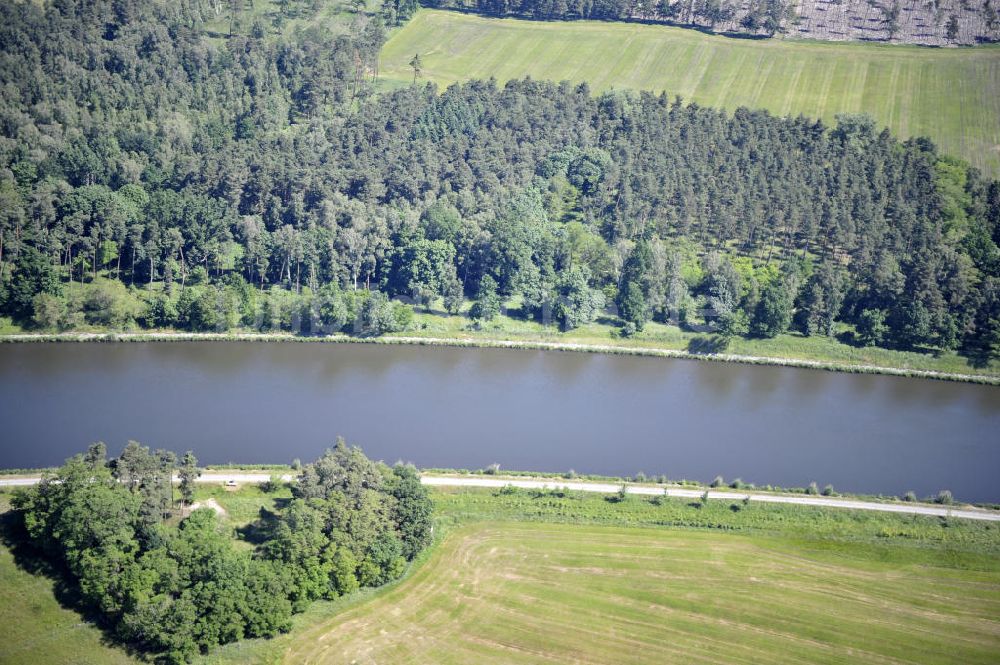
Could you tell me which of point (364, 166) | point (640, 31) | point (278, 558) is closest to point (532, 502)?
point (278, 558)

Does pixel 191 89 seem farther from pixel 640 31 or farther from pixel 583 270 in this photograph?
pixel 640 31

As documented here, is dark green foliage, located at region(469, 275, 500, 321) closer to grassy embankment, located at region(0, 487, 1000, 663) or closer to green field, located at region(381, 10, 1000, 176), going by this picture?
grassy embankment, located at region(0, 487, 1000, 663)

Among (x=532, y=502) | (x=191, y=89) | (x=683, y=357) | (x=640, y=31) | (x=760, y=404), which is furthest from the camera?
(x=640, y=31)

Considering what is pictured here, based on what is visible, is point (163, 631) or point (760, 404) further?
point (760, 404)

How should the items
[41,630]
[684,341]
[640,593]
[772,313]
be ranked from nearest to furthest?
1. [41,630]
2. [640,593]
3. [684,341]
4. [772,313]

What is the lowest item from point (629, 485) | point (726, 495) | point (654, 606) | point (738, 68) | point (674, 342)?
point (654, 606)

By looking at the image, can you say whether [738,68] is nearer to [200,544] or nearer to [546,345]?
[546,345]

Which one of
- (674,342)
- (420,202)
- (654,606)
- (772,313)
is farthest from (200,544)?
(420,202)
